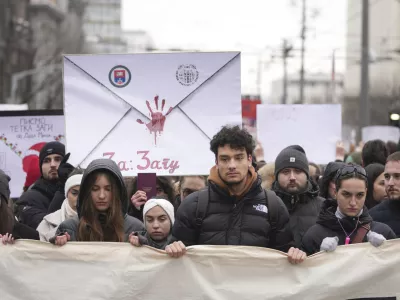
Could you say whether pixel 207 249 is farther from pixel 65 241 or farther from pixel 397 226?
pixel 397 226

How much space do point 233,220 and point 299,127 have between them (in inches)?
231

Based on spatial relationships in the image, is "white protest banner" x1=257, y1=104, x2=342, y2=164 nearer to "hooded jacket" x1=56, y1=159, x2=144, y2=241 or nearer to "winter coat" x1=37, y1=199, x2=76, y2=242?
"winter coat" x1=37, y1=199, x2=76, y2=242

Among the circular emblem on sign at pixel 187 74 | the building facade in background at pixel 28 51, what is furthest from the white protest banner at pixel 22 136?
the building facade in background at pixel 28 51

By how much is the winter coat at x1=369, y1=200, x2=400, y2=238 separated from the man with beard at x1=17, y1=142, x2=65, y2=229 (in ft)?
8.40

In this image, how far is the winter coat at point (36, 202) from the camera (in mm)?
6617

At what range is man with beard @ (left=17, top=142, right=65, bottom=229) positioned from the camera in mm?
6671

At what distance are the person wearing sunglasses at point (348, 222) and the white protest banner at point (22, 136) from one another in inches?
184

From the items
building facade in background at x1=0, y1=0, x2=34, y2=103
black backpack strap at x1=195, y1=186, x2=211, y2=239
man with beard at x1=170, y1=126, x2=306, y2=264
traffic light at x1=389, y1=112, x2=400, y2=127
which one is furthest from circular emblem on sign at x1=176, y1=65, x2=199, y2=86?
building facade in background at x1=0, y1=0, x2=34, y2=103

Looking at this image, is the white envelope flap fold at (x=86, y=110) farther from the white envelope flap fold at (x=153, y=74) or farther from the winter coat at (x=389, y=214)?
the winter coat at (x=389, y=214)

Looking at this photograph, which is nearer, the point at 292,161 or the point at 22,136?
the point at 292,161

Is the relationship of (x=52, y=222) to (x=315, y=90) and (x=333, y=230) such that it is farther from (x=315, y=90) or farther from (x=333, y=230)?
(x=315, y=90)

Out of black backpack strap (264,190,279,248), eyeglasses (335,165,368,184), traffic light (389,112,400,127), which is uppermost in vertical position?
traffic light (389,112,400,127)

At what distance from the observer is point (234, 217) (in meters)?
4.69

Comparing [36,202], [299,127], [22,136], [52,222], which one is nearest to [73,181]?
[52,222]
